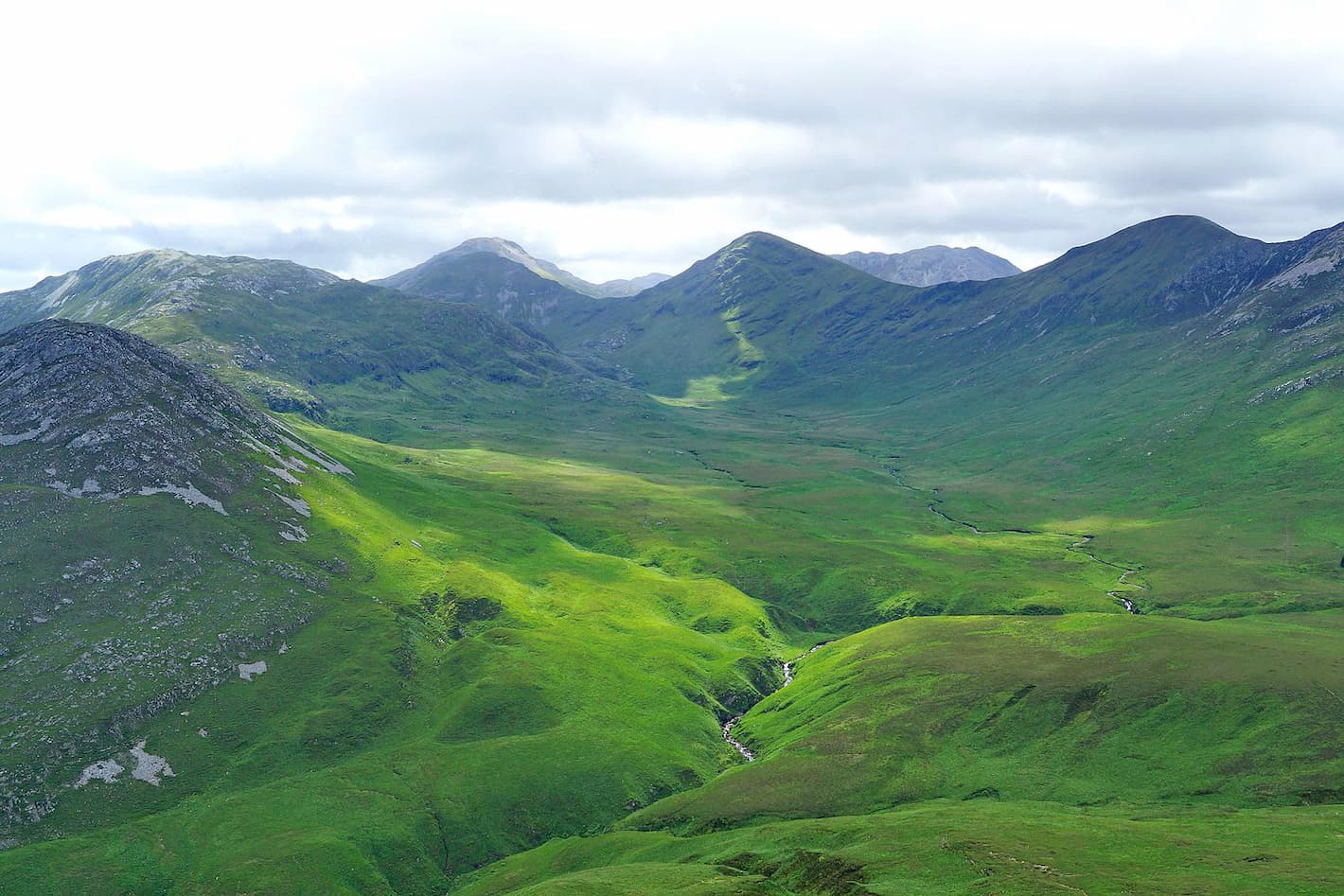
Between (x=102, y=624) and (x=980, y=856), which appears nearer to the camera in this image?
(x=980, y=856)

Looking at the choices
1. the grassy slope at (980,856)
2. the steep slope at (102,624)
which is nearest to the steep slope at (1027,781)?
the grassy slope at (980,856)

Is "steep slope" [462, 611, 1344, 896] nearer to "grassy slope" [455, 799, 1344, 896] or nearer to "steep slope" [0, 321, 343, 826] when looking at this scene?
"grassy slope" [455, 799, 1344, 896]

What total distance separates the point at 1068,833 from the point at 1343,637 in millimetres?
106455

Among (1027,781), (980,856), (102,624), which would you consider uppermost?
(102,624)

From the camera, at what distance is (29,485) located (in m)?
199

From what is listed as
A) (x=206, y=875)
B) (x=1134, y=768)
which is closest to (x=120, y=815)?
(x=206, y=875)

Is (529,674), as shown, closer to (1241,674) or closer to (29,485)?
(29,485)

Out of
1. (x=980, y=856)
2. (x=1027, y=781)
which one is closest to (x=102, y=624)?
(x=980, y=856)

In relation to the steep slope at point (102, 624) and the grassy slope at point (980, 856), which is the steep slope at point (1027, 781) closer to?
the grassy slope at point (980, 856)

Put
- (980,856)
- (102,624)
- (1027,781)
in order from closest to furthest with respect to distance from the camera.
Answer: (980,856)
(1027,781)
(102,624)

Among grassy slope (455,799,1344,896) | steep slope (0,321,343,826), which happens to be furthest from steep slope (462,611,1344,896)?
steep slope (0,321,343,826)

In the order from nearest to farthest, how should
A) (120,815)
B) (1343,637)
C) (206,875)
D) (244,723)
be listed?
(206,875) < (120,815) < (244,723) < (1343,637)

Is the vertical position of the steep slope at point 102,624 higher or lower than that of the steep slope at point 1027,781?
higher

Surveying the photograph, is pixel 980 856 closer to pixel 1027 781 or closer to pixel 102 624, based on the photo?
pixel 1027 781
